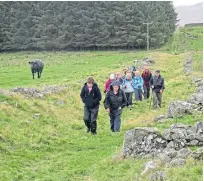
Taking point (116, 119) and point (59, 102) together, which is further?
point (59, 102)

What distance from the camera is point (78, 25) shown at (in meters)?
96.4

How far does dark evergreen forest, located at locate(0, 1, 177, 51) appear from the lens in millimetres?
95125

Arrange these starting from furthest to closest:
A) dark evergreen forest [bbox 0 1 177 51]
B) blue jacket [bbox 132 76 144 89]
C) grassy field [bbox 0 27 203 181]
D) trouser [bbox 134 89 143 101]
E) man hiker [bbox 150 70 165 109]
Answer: dark evergreen forest [bbox 0 1 177 51], trouser [bbox 134 89 143 101], blue jacket [bbox 132 76 144 89], man hiker [bbox 150 70 165 109], grassy field [bbox 0 27 203 181]

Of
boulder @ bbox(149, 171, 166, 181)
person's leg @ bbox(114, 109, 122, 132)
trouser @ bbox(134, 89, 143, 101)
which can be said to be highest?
boulder @ bbox(149, 171, 166, 181)

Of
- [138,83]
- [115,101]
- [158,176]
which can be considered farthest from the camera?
[138,83]

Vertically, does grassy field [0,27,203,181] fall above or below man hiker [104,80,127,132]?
below

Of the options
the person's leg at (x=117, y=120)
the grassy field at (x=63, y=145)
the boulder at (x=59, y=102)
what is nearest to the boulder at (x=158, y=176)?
the grassy field at (x=63, y=145)

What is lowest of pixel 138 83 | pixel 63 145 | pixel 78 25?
pixel 63 145

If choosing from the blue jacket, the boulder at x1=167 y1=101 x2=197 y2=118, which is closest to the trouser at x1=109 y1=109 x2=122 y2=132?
A: the boulder at x1=167 y1=101 x2=197 y2=118

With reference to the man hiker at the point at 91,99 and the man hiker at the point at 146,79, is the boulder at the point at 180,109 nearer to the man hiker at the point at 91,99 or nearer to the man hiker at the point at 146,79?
the man hiker at the point at 91,99

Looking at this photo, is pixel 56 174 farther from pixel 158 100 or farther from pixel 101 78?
pixel 101 78

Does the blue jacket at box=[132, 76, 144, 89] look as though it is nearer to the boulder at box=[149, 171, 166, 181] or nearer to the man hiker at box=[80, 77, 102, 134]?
the man hiker at box=[80, 77, 102, 134]

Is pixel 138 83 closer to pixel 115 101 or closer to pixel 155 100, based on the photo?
pixel 155 100

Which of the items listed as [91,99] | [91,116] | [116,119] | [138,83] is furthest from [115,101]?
[138,83]
